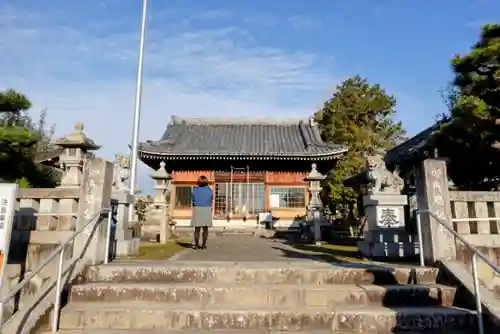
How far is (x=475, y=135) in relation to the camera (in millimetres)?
9141

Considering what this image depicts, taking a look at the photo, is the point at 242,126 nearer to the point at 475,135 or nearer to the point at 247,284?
the point at 475,135

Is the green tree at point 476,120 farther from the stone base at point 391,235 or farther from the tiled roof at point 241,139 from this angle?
the tiled roof at point 241,139

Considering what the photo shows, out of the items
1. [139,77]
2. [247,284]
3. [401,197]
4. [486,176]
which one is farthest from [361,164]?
[247,284]

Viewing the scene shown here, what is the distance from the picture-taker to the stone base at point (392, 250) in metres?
6.99

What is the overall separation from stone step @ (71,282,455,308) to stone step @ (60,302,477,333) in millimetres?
382

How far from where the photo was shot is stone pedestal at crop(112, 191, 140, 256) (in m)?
7.60

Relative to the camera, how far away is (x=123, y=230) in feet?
25.9

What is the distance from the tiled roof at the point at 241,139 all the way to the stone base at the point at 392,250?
1426 cm

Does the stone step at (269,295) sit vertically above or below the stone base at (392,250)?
below

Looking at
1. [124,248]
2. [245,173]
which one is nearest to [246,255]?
[124,248]

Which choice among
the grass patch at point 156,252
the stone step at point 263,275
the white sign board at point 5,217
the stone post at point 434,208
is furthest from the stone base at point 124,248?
the stone post at point 434,208

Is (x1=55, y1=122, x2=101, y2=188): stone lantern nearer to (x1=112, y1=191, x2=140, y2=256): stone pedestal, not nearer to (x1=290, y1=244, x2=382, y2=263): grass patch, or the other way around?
(x1=112, y1=191, x2=140, y2=256): stone pedestal

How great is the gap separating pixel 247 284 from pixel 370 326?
1.67 metres

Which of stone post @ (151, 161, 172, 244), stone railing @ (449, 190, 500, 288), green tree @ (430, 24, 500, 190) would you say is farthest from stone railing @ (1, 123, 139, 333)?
green tree @ (430, 24, 500, 190)
